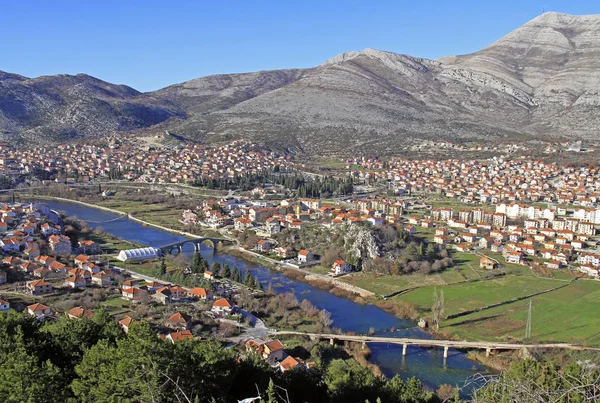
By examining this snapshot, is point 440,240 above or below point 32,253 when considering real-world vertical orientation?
above

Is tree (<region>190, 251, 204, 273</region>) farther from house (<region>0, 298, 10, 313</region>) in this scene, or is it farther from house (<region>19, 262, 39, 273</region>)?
house (<region>0, 298, 10, 313</region>)

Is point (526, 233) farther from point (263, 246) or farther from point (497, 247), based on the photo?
point (263, 246)

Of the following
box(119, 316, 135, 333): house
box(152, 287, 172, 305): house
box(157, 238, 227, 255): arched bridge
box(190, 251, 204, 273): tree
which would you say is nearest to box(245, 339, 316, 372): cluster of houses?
box(119, 316, 135, 333): house

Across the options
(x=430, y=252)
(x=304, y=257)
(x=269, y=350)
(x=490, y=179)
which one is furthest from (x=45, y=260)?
(x=490, y=179)

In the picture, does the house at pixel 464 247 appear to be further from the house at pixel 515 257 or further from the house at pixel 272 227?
the house at pixel 272 227

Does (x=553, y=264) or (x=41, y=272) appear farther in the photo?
(x=553, y=264)

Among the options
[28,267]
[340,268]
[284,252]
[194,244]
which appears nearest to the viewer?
[28,267]

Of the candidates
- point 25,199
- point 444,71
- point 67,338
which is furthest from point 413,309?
point 444,71

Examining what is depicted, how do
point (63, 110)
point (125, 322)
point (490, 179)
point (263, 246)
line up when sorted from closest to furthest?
1. point (125, 322)
2. point (263, 246)
3. point (490, 179)
4. point (63, 110)
